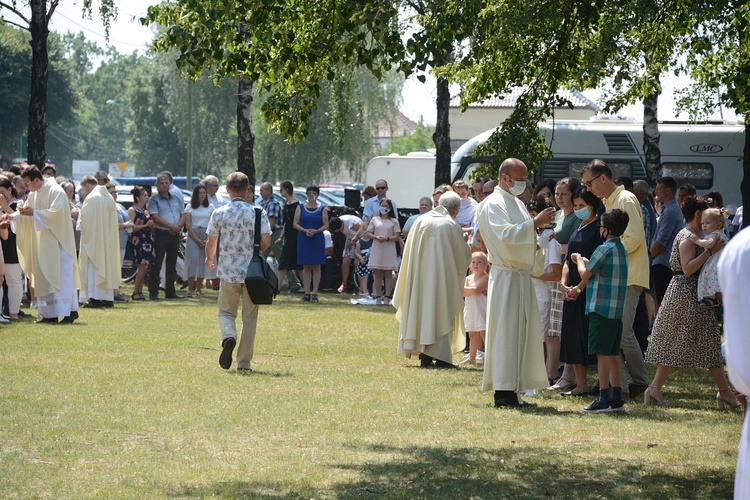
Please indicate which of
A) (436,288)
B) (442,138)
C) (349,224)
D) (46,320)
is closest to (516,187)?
(436,288)

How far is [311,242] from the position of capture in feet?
74.6

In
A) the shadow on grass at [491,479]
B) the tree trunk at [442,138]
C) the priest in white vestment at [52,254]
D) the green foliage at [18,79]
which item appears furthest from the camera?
the green foliage at [18,79]

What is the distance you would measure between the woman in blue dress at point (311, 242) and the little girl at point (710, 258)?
12.7 meters

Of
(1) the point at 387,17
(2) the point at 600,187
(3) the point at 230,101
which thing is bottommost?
(2) the point at 600,187

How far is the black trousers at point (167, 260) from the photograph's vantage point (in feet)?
72.6

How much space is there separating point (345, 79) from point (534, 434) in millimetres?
16470

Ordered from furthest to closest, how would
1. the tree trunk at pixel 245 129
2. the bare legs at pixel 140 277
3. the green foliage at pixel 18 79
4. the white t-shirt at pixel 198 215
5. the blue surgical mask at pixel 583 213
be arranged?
the green foliage at pixel 18 79, the tree trunk at pixel 245 129, the white t-shirt at pixel 198 215, the bare legs at pixel 140 277, the blue surgical mask at pixel 583 213

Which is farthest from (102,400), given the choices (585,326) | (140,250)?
(140,250)

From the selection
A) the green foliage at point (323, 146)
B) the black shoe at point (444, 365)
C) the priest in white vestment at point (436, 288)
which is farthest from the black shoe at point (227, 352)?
the green foliage at point (323, 146)

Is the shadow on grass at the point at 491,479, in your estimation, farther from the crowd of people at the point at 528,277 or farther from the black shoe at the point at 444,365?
the black shoe at the point at 444,365

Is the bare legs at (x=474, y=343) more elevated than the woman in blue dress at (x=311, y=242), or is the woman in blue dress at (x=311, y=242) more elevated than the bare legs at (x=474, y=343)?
the woman in blue dress at (x=311, y=242)

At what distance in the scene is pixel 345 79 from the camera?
2489cm

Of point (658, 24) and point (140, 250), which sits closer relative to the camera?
point (658, 24)

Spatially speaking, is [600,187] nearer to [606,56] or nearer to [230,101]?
[606,56]
